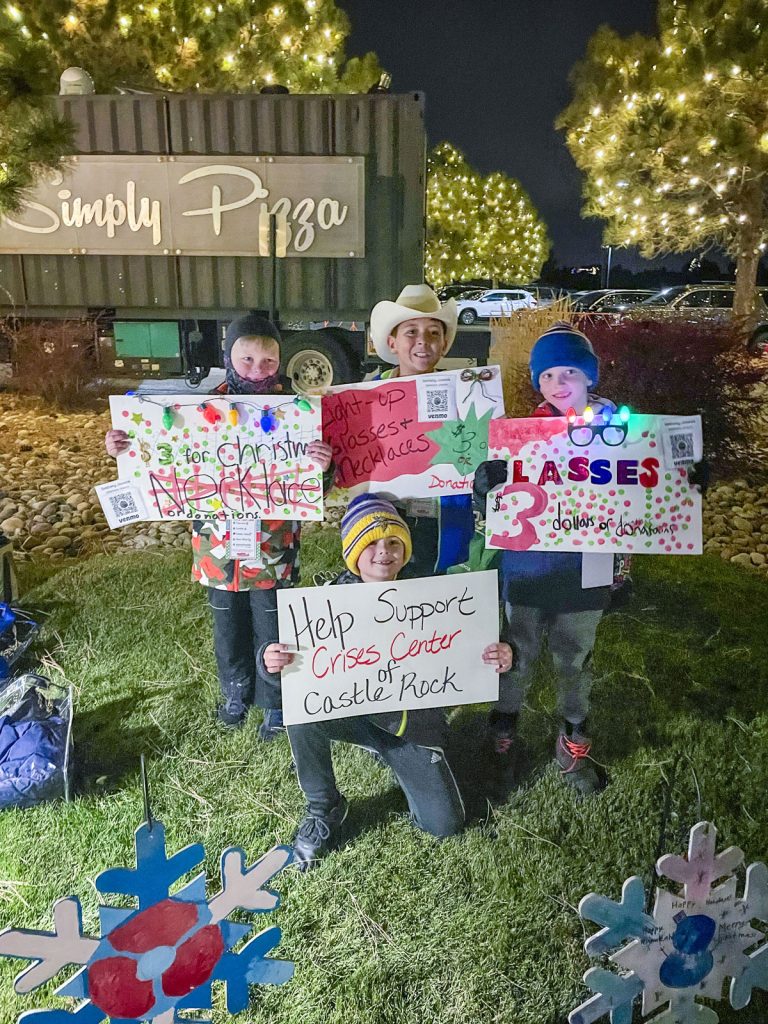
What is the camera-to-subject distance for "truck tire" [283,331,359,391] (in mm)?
7059

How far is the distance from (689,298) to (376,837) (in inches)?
630

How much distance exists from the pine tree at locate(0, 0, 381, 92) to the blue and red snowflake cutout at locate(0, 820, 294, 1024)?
31.1 ft

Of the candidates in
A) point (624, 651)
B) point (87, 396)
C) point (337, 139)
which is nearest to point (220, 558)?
point (624, 651)

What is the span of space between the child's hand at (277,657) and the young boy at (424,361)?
2.04 ft

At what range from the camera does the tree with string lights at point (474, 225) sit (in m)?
20.0

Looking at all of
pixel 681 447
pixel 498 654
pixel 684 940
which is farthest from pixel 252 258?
pixel 684 940

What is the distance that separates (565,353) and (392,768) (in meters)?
1.34

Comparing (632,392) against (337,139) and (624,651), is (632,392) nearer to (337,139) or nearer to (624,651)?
(624,651)

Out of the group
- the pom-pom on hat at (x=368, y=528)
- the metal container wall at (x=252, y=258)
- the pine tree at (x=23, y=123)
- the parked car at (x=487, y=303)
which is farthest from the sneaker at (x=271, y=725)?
the parked car at (x=487, y=303)

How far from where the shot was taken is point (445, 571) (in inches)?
97.2

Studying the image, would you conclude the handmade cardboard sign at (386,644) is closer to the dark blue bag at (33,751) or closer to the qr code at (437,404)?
the qr code at (437,404)

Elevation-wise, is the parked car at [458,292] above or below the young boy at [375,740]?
above

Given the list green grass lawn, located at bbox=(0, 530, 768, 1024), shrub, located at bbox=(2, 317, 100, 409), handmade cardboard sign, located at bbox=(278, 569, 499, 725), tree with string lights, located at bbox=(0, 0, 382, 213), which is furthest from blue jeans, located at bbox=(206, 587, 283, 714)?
tree with string lights, located at bbox=(0, 0, 382, 213)

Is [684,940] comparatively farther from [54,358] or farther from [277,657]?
[54,358]
